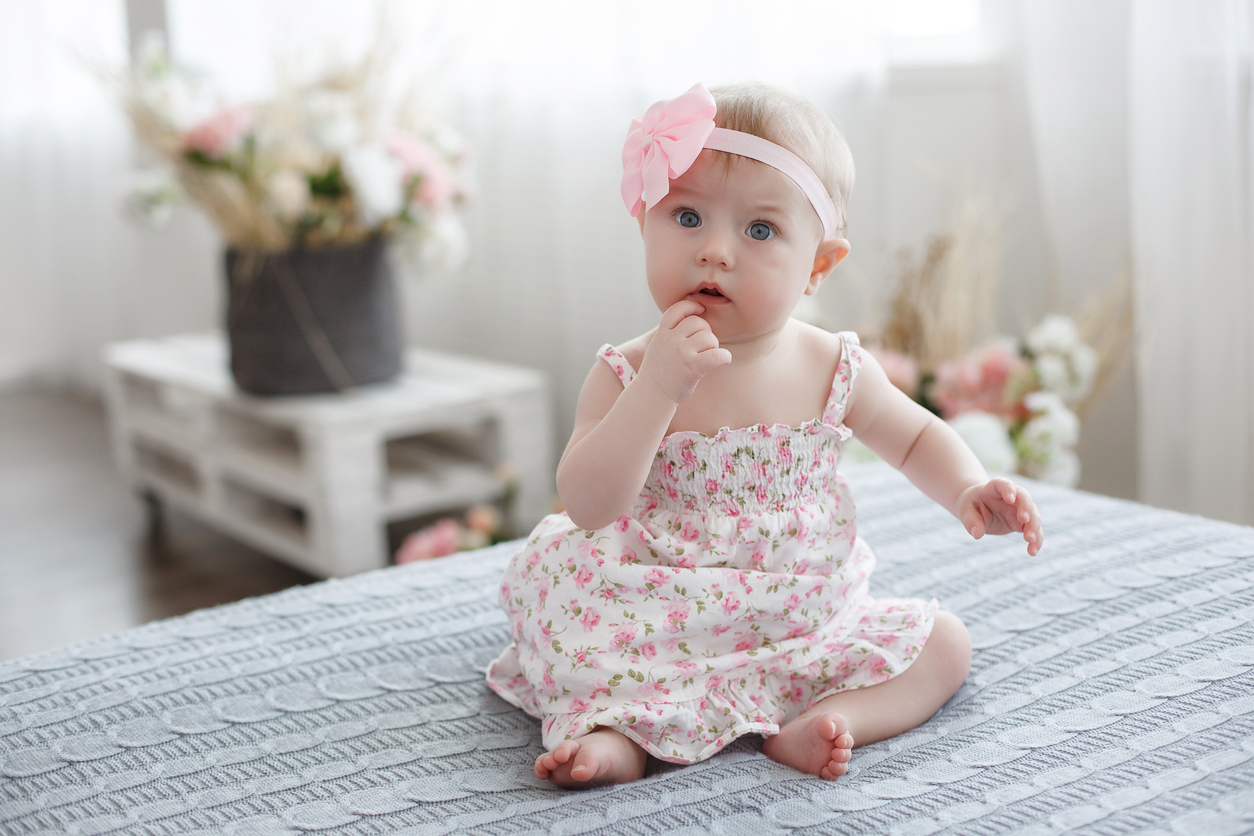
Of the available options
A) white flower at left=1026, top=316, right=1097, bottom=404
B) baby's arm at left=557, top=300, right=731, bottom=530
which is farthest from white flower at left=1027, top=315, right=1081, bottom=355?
baby's arm at left=557, top=300, right=731, bottom=530

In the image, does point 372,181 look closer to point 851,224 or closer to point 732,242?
point 851,224

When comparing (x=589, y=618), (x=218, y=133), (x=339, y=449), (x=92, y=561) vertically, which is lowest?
(x=92, y=561)

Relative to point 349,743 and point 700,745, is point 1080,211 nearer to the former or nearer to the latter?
point 700,745

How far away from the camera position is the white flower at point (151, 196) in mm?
2232

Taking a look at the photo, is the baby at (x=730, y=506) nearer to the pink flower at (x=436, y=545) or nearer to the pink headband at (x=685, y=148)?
the pink headband at (x=685, y=148)

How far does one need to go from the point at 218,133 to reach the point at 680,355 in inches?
57.7

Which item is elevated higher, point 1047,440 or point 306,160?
point 306,160

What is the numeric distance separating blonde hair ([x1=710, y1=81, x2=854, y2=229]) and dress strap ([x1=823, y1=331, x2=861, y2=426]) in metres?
0.13

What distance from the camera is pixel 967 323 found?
6.31ft

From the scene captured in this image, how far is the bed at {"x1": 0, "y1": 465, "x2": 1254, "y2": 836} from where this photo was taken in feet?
2.44

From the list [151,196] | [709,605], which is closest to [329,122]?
[151,196]

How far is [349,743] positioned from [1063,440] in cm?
119

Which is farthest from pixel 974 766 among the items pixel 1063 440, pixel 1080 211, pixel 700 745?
pixel 1080 211

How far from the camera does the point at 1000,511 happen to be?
0.87m
